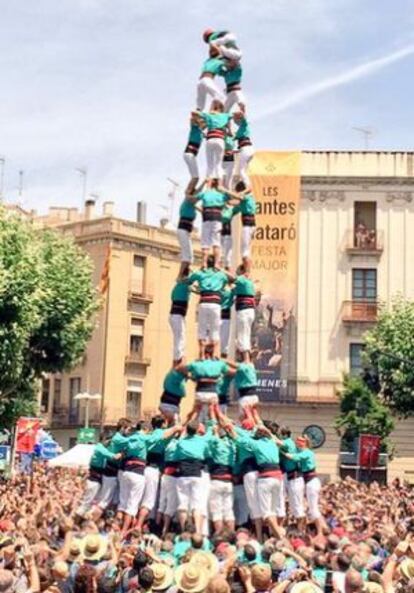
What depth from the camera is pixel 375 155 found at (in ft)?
153

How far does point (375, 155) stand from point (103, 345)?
725 inches

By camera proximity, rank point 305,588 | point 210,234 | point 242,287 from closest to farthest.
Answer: point 305,588 → point 210,234 → point 242,287

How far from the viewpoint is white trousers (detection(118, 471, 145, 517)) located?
18.2 m

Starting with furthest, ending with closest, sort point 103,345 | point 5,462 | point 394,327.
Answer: point 103,345, point 394,327, point 5,462

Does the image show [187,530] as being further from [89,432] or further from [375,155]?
[375,155]

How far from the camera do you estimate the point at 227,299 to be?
21438 mm

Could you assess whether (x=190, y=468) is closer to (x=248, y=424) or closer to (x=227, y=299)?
(x=248, y=424)

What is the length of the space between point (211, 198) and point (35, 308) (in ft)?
38.6

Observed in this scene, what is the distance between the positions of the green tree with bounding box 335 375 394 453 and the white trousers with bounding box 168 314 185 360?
2088cm

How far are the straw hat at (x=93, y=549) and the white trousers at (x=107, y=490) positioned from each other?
25.8ft

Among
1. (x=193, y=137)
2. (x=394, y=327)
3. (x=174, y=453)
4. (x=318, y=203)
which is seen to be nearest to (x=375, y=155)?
(x=318, y=203)

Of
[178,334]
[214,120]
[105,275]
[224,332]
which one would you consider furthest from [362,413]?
[214,120]

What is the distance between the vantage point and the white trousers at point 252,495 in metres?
17.8

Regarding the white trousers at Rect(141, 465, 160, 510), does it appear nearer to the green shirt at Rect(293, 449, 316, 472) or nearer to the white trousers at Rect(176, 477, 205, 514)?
the white trousers at Rect(176, 477, 205, 514)
